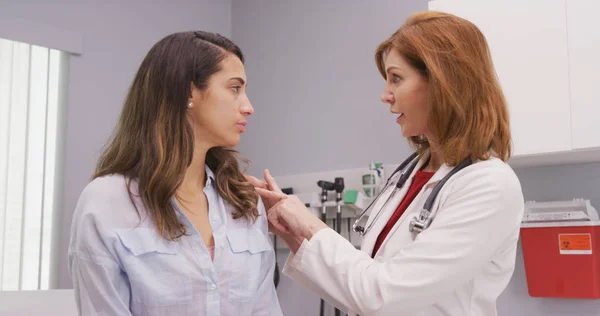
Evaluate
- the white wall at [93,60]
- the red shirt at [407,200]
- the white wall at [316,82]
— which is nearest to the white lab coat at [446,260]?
the red shirt at [407,200]

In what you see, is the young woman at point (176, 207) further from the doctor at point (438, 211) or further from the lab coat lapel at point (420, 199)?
the lab coat lapel at point (420, 199)

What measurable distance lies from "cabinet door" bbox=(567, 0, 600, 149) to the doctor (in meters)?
0.64

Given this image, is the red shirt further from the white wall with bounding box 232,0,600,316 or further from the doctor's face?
the white wall with bounding box 232,0,600,316

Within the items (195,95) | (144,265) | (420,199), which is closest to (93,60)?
(195,95)

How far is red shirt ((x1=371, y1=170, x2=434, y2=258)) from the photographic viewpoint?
59.6 inches

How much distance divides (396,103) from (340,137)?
5.35ft

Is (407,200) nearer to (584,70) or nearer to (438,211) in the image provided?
(438,211)

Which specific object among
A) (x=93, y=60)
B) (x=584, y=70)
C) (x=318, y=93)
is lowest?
(x=584, y=70)

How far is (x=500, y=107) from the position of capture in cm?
142

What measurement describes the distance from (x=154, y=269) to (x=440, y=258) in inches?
23.7

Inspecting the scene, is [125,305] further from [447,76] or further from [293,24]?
[293,24]

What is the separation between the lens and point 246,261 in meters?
1.51

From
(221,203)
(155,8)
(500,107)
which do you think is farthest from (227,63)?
(155,8)

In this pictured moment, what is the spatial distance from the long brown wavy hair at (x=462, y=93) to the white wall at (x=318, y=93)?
3.56 feet
